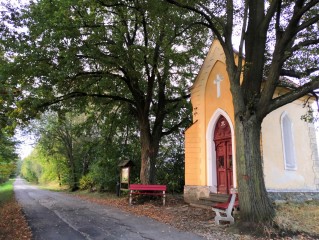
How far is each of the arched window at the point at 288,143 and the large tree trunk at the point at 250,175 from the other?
4.49 m

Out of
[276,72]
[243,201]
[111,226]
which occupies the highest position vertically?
[276,72]

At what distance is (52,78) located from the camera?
1288cm

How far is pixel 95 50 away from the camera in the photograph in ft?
42.2

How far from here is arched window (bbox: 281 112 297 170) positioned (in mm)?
13312

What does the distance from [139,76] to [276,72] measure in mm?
7717

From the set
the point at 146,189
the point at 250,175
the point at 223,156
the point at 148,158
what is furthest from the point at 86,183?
the point at 250,175

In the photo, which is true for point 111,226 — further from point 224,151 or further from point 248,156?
point 224,151

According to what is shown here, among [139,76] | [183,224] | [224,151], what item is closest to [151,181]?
[224,151]

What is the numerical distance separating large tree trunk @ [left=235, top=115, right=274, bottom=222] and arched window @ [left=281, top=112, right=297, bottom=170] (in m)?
4.49

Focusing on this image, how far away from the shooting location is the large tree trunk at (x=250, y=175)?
8879 mm

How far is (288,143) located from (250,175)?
224 inches

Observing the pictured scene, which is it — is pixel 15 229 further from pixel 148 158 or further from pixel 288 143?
pixel 288 143

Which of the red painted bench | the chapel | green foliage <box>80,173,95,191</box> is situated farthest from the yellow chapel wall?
green foliage <box>80,173,95,191</box>

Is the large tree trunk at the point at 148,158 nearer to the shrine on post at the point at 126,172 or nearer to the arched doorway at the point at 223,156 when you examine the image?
the shrine on post at the point at 126,172
